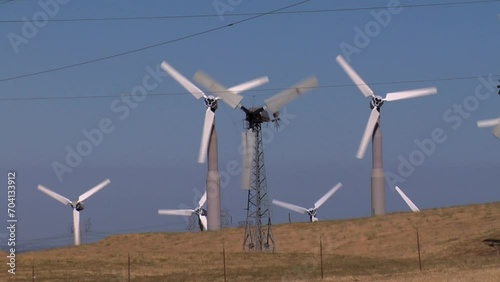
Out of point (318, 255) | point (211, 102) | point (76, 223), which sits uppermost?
point (211, 102)

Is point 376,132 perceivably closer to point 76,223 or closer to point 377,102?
point 377,102

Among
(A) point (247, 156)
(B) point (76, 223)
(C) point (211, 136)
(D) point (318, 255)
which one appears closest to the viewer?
(D) point (318, 255)

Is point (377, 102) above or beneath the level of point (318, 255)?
above

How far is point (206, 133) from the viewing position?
95750 millimetres

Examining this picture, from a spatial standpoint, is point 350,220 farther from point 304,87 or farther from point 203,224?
point 203,224

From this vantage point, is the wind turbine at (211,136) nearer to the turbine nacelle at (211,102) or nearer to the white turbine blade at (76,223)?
the turbine nacelle at (211,102)

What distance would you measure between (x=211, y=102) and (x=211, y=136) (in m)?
3.89

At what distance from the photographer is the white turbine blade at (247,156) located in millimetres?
77431

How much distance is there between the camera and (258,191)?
7594 cm

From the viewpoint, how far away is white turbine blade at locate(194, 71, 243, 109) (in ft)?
292

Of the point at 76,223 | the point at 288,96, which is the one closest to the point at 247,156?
the point at 288,96

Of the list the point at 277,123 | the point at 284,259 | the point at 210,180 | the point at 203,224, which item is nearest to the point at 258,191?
the point at 277,123

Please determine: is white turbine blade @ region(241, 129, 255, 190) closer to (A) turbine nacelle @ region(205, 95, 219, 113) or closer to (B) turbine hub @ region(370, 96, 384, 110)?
(A) turbine nacelle @ region(205, 95, 219, 113)

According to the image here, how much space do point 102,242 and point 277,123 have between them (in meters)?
34.5
